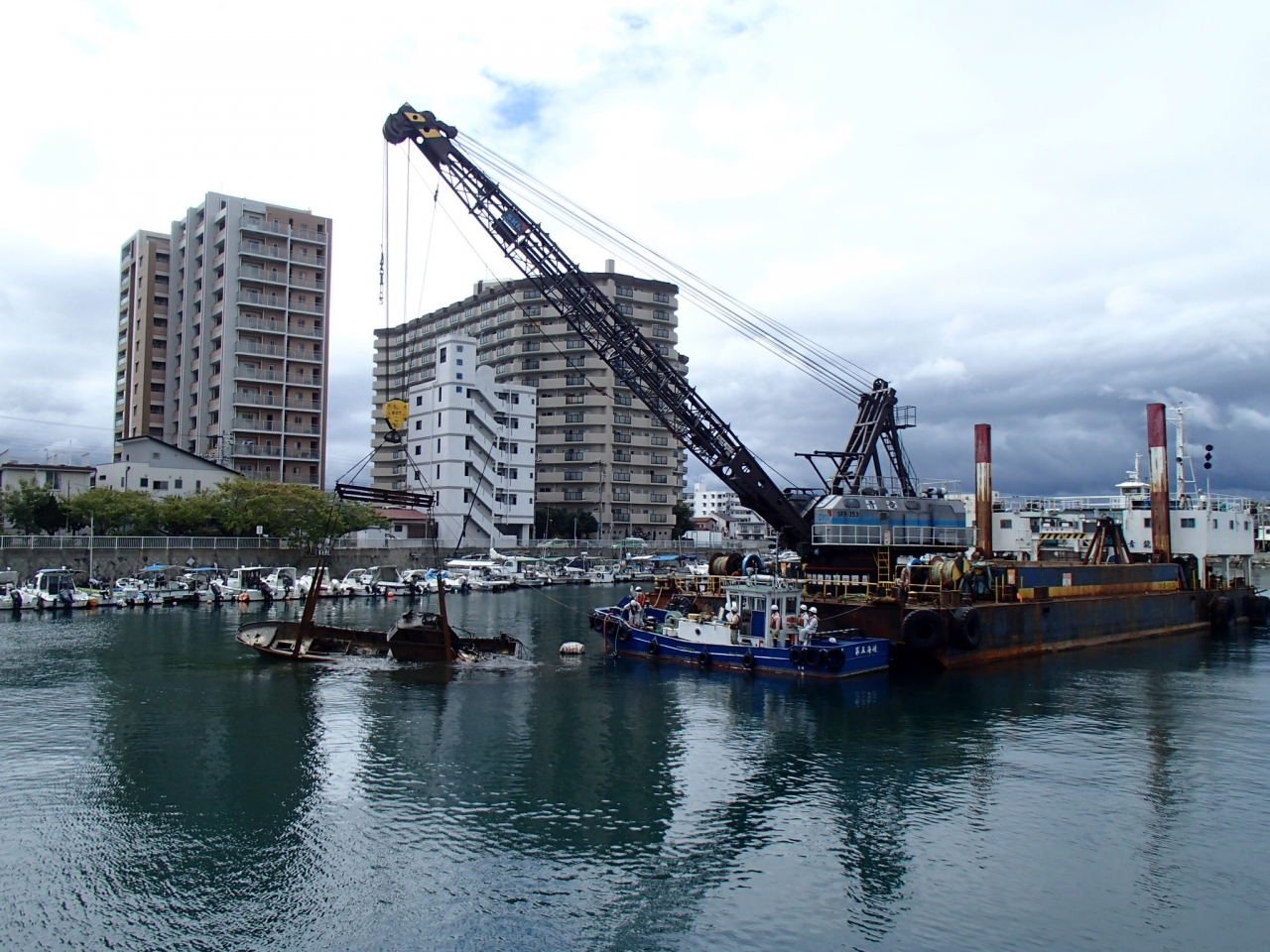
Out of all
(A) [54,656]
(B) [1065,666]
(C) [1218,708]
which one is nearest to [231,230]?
(A) [54,656]

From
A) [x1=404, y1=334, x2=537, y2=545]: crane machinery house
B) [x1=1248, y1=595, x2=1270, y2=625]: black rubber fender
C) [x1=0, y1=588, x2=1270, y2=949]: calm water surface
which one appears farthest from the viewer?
[x1=404, y1=334, x2=537, y2=545]: crane machinery house

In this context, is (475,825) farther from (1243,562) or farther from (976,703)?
(1243,562)

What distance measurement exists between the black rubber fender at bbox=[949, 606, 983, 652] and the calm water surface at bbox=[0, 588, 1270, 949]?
321cm

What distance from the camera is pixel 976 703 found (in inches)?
1100

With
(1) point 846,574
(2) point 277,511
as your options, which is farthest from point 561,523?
(1) point 846,574

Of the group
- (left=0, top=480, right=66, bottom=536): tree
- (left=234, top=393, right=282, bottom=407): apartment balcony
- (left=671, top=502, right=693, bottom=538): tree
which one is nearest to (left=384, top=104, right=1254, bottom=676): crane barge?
(left=0, top=480, right=66, bottom=536): tree

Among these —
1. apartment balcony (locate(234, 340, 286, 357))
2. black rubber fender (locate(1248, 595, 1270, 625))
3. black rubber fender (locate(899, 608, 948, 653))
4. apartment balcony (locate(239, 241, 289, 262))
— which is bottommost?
black rubber fender (locate(1248, 595, 1270, 625))

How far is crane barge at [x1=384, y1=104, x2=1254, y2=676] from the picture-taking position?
3256 cm

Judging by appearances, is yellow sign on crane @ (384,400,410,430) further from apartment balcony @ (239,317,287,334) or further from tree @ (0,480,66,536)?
apartment balcony @ (239,317,287,334)

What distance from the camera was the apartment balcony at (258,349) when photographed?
273ft

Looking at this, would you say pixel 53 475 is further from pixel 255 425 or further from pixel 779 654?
pixel 779 654

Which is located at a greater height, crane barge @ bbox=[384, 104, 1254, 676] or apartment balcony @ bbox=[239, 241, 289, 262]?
apartment balcony @ bbox=[239, 241, 289, 262]

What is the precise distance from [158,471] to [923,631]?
65143 millimetres

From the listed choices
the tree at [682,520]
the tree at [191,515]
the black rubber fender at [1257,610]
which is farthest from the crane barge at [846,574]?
the tree at [682,520]
